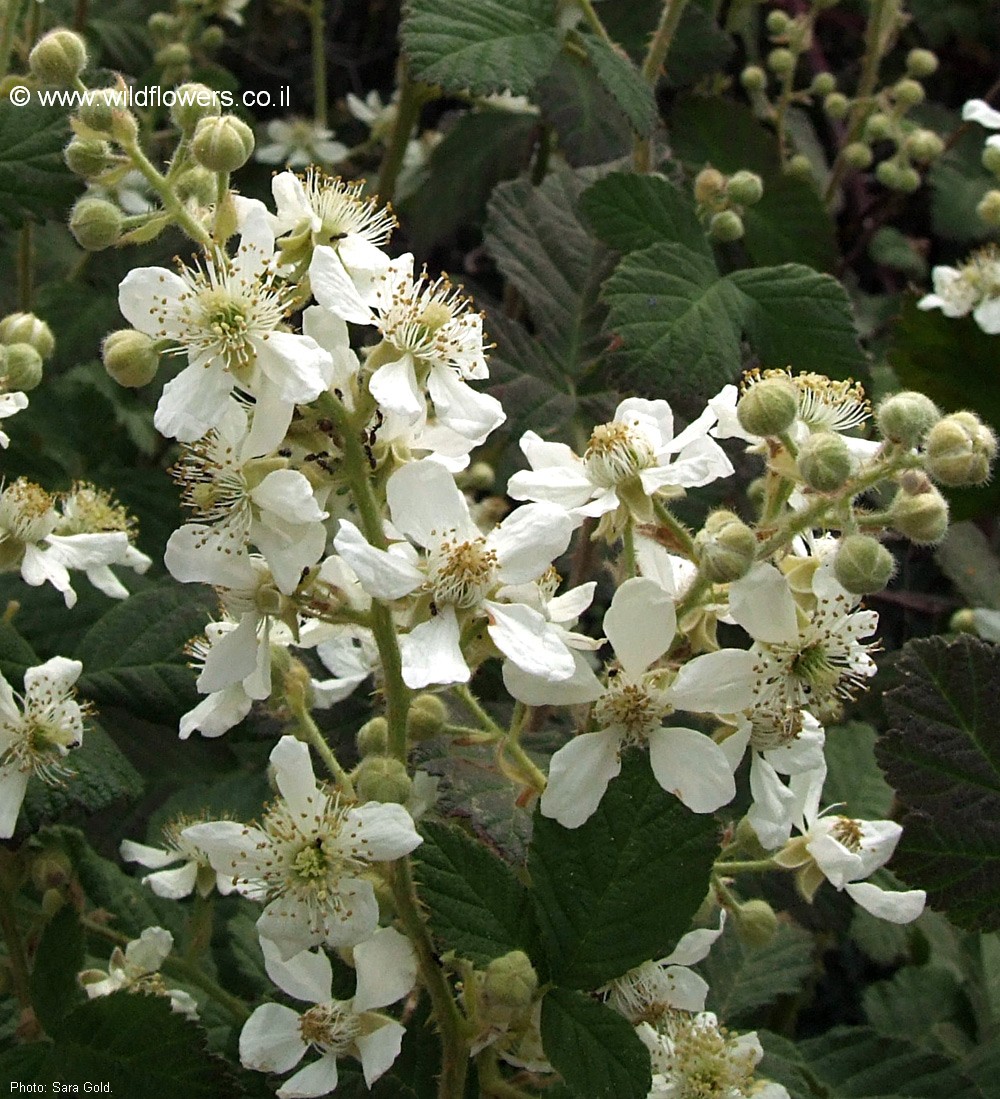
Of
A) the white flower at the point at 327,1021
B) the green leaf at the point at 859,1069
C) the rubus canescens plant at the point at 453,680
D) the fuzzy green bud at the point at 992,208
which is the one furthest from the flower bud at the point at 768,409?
the fuzzy green bud at the point at 992,208

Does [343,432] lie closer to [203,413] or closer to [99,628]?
[203,413]

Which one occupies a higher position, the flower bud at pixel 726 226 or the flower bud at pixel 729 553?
the flower bud at pixel 729 553

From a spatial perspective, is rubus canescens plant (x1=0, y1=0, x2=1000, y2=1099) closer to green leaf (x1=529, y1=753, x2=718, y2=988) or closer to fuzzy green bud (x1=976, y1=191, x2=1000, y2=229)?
green leaf (x1=529, y1=753, x2=718, y2=988)

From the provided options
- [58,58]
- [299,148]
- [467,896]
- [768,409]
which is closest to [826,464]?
[768,409]

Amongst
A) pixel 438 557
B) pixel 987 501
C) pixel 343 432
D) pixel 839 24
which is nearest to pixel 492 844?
pixel 438 557

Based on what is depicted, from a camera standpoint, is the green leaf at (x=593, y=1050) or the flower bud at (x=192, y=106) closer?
the green leaf at (x=593, y=1050)

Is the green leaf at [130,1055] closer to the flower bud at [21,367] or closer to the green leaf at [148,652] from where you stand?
the green leaf at [148,652]
